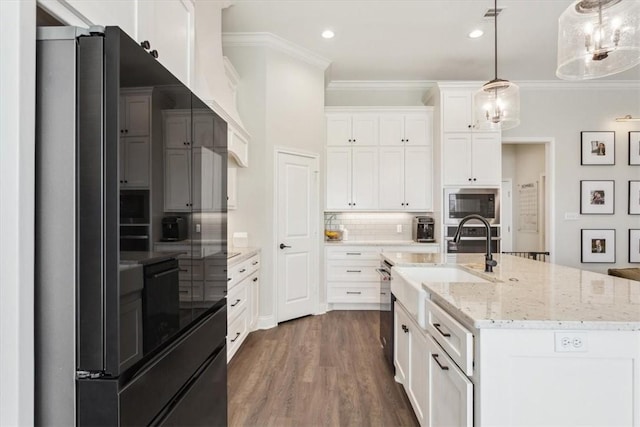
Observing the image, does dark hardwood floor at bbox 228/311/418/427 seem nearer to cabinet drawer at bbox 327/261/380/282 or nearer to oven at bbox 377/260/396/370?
oven at bbox 377/260/396/370

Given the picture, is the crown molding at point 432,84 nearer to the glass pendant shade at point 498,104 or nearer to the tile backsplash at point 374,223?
the tile backsplash at point 374,223

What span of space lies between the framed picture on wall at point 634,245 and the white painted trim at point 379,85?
3.71 m

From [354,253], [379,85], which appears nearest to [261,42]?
[379,85]

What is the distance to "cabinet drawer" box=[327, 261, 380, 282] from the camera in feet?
15.4

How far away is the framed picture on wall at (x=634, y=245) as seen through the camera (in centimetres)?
500

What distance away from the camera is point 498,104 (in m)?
2.92

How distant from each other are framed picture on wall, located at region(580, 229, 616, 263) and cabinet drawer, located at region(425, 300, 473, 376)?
478cm

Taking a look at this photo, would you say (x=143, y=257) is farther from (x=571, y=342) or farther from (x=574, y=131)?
(x=574, y=131)

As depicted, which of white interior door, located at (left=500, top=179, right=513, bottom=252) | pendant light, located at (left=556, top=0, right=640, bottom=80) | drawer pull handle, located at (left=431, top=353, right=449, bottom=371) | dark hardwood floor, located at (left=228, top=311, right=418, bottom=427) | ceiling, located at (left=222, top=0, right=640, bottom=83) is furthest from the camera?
white interior door, located at (left=500, top=179, right=513, bottom=252)

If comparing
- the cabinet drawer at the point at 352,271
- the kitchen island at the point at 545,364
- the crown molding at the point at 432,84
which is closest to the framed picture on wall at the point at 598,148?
the crown molding at the point at 432,84

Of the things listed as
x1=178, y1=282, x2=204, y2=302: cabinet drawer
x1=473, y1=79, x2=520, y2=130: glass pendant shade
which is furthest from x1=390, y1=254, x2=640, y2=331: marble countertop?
x1=473, y1=79, x2=520, y2=130: glass pendant shade

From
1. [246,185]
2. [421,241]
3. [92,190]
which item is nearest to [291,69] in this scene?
[246,185]

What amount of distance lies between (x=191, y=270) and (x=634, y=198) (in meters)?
6.40

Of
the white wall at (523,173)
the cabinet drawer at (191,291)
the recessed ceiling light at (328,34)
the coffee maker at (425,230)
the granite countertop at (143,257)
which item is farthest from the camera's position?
the white wall at (523,173)
